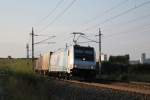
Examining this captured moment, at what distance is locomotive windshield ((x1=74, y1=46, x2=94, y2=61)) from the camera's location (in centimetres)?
3956

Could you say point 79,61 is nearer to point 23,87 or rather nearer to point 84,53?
point 84,53

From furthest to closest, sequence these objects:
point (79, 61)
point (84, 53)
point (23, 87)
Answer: point (84, 53) < point (79, 61) < point (23, 87)

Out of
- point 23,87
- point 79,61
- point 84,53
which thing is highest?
point 84,53

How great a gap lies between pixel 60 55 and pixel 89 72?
6.51m

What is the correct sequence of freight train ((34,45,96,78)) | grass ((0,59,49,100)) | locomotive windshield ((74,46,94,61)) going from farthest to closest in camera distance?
locomotive windshield ((74,46,94,61)) < freight train ((34,45,96,78)) < grass ((0,59,49,100))

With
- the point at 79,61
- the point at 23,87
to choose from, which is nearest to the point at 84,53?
the point at 79,61

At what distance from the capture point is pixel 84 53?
40094 millimetres

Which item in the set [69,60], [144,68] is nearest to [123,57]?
[144,68]

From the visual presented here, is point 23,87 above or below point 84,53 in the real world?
below

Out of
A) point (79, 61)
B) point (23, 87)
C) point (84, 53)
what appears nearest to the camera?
point (23, 87)

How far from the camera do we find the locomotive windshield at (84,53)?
130 ft

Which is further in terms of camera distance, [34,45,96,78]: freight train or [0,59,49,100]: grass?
[34,45,96,78]: freight train

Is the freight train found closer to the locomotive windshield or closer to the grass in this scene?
the locomotive windshield

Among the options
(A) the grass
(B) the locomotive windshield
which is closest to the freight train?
(B) the locomotive windshield
